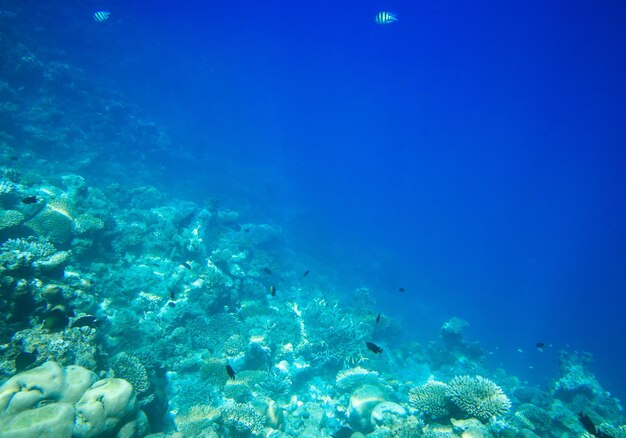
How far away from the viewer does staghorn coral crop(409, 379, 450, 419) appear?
5863 millimetres

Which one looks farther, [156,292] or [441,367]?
[441,367]

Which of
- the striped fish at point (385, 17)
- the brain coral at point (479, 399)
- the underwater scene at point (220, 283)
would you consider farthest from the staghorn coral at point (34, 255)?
the striped fish at point (385, 17)

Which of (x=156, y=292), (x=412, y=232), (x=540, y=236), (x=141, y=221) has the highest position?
(x=540, y=236)

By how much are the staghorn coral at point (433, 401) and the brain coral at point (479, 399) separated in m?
0.23

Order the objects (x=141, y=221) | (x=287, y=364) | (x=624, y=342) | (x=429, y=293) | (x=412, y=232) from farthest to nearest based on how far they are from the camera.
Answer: (x=412, y=232)
(x=624, y=342)
(x=429, y=293)
(x=141, y=221)
(x=287, y=364)

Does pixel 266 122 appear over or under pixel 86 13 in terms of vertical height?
over

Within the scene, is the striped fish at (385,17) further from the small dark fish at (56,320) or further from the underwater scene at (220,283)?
the small dark fish at (56,320)

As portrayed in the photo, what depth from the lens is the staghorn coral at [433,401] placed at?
231 inches

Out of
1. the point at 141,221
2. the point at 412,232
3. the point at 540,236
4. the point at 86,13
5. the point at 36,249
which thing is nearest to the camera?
the point at 36,249

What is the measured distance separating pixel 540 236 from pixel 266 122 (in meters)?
109

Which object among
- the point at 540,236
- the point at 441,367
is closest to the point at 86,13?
the point at 441,367

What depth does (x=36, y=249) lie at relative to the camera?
744cm

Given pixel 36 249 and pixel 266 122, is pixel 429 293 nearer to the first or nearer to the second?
pixel 36 249

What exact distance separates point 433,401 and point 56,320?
7.67 m
